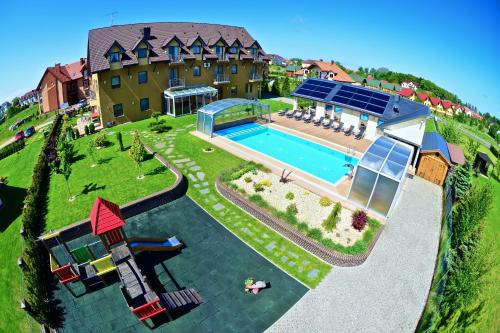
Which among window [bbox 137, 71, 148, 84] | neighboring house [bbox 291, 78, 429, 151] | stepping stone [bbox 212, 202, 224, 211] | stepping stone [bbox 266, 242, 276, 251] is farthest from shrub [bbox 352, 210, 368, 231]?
window [bbox 137, 71, 148, 84]

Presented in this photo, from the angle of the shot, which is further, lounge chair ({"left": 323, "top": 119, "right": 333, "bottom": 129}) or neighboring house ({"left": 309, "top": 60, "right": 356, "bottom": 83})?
neighboring house ({"left": 309, "top": 60, "right": 356, "bottom": 83})

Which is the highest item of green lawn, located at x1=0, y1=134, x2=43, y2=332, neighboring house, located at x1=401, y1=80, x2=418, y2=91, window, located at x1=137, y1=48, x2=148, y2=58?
window, located at x1=137, y1=48, x2=148, y2=58

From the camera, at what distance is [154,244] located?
599 inches

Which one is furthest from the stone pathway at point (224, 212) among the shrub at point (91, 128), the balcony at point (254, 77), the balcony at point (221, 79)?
the balcony at point (254, 77)

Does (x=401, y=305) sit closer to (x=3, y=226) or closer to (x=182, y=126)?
(x=3, y=226)

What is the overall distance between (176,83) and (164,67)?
8.57ft

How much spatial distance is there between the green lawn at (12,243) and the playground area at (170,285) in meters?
1.75

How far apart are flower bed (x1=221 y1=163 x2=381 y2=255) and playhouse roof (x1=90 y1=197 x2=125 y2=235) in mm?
9128

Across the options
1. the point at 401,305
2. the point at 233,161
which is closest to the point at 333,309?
the point at 401,305

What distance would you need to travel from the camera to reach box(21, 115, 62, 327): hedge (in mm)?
11586

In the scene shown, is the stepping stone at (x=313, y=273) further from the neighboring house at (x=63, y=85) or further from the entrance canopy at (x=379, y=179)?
the neighboring house at (x=63, y=85)

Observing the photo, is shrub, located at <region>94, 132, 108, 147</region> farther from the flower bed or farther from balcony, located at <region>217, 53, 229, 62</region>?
balcony, located at <region>217, 53, 229, 62</region>

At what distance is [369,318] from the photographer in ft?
41.1

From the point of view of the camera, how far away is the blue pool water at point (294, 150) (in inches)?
995
